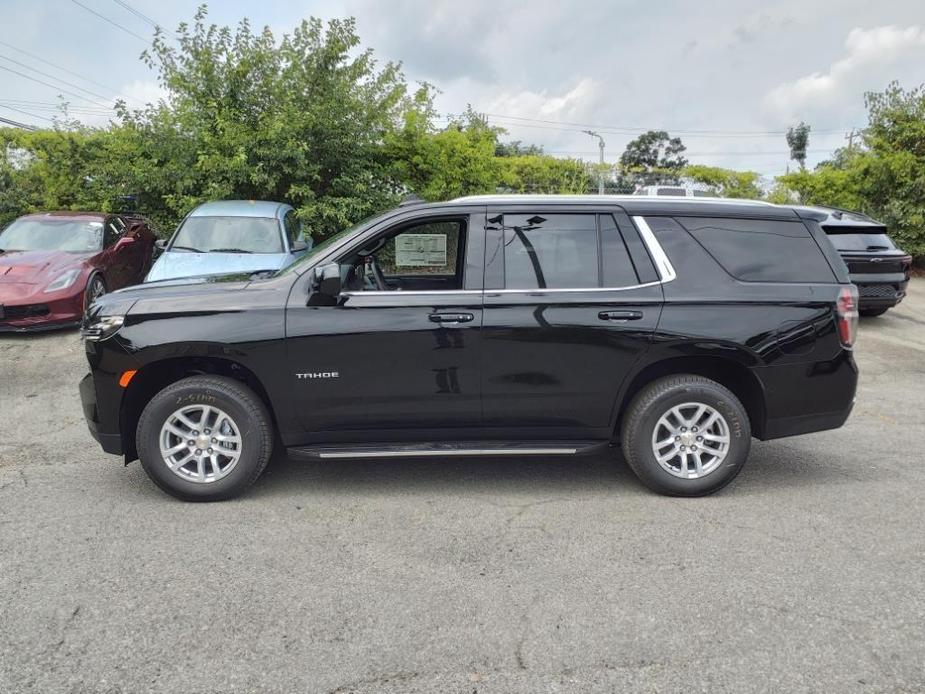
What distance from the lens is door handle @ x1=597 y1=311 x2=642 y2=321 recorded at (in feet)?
14.0

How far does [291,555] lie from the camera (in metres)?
3.64

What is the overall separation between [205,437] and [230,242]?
216 inches

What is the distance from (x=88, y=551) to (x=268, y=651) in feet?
4.71

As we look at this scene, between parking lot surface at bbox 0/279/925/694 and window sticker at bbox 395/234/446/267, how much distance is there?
142cm

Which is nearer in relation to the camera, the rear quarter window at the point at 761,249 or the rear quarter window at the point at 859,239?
the rear quarter window at the point at 761,249

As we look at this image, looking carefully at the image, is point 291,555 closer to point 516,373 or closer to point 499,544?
point 499,544

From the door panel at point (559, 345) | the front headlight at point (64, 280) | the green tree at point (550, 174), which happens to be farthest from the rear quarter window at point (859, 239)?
the front headlight at point (64, 280)

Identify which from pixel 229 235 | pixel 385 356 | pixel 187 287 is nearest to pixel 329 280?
pixel 385 356

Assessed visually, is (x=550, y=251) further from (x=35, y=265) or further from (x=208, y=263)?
(x=35, y=265)

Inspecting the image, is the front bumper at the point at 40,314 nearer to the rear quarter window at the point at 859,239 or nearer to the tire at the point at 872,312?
the rear quarter window at the point at 859,239

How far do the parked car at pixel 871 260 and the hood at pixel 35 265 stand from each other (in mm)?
9934

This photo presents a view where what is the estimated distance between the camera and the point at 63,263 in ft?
30.2

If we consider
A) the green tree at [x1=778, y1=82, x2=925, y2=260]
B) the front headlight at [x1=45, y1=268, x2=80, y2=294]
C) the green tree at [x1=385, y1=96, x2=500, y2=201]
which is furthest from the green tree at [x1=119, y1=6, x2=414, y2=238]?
the green tree at [x1=778, y1=82, x2=925, y2=260]

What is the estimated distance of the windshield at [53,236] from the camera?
983 cm
